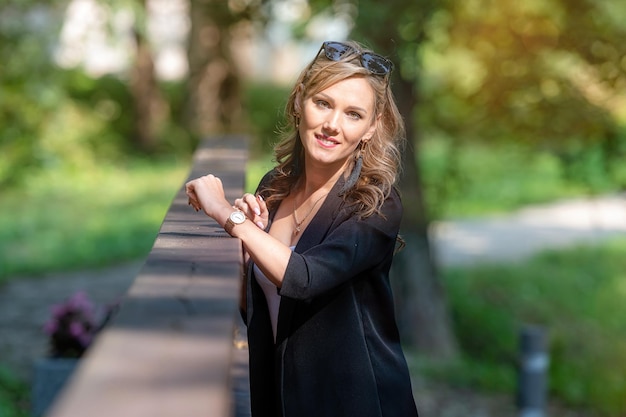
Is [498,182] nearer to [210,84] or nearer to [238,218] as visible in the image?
[210,84]

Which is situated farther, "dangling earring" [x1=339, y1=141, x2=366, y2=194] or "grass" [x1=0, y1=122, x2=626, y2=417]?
"grass" [x1=0, y1=122, x2=626, y2=417]

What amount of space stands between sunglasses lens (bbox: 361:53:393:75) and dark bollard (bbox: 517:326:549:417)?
15.4ft

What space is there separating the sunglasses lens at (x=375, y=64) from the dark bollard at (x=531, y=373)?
4691mm

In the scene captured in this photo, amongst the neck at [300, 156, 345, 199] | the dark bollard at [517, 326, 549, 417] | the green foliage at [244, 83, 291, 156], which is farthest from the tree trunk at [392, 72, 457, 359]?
the green foliage at [244, 83, 291, 156]

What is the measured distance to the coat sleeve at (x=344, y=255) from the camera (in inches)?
90.0

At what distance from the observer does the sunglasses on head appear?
2561 mm

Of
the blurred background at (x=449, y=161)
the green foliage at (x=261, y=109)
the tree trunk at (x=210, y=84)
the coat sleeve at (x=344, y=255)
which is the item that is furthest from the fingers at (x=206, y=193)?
the green foliage at (x=261, y=109)

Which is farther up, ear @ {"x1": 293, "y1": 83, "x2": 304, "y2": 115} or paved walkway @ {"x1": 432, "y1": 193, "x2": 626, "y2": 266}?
ear @ {"x1": 293, "y1": 83, "x2": 304, "y2": 115}

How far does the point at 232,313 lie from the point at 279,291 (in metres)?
0.58

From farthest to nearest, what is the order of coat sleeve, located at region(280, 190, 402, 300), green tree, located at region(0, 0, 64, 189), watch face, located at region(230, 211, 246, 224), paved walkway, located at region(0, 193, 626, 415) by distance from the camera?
green tree, located at region(0, 0, 64, 189), paved walkway, located at region(0, 193, 626, 415), watch face, located at region(230, 211, 246, 224), coat sleeve, located at region(280, 190, 402, 300)

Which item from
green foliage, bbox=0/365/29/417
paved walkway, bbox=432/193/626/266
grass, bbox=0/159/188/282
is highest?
green foliage, bbox=0/365/29/417

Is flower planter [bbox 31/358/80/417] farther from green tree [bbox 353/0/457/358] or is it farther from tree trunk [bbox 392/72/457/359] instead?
tree trunk [bbox 392/72/457/359]

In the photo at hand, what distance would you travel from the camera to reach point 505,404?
28.3 ft

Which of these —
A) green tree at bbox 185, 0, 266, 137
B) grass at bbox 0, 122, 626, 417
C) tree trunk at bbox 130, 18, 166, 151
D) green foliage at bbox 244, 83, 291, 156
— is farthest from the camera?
green foliage at bbox 244, 83, 291, 156
